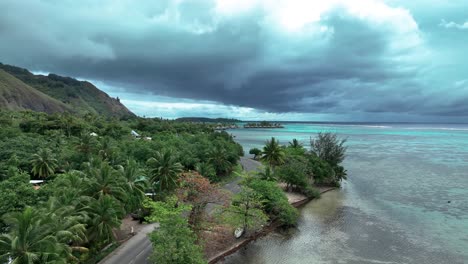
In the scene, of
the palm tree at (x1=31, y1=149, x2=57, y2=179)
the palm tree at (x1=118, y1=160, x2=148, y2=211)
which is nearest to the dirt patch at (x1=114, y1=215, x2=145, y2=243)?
the palm tree at (x1=118, y1=160, x2=148, y2=211)

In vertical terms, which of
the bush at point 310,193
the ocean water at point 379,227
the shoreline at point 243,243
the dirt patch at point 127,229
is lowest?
the ocean water at point 379,227

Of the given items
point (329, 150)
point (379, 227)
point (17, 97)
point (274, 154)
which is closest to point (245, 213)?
point (379, 227)

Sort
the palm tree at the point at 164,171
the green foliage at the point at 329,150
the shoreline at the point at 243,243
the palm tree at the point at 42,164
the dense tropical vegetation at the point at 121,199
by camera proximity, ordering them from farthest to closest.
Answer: the green foliage at the point at 329,150, the palm tree at the point at 42,164, the palm tree at the point at 164,171, the shoreline at the point at 243,243, the dense tropical vegetation at the point at 121,199

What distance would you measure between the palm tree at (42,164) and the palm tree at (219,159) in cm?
3030

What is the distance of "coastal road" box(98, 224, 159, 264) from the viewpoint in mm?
25344

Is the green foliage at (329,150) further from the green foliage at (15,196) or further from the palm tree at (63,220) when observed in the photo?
the green foliage at (15,196)

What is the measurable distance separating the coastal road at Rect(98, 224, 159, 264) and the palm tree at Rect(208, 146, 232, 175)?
3297 cm

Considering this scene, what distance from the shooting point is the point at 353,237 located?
35.1 meters

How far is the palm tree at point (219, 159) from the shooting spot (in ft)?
207

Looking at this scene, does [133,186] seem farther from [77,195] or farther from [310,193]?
[310,193]

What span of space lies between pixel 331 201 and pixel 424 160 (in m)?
66.7

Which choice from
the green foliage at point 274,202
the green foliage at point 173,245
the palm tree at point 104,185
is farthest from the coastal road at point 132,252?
the green foliage at point 274,202

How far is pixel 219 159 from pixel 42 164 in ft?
110

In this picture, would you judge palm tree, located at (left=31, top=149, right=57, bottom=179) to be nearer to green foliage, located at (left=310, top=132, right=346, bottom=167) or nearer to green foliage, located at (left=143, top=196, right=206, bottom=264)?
green foliage, located at (left=143, top=196, right=206, bottom=264)
